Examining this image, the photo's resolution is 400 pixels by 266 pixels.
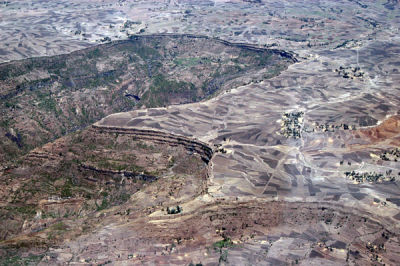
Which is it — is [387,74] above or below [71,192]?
above

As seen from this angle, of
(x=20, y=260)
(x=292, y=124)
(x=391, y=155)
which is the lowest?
(x=20, y=260)

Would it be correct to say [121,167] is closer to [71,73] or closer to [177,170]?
[177,170]

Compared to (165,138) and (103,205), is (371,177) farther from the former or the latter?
(103,205)

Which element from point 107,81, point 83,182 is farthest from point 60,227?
point 107,81

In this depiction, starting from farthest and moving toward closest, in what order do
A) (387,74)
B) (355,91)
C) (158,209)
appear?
(387,74) → (355,91) → (158,209)

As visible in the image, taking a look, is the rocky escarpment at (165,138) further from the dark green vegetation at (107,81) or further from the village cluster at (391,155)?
the village cluster at (391,155)

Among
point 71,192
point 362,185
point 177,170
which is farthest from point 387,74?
point 71,192

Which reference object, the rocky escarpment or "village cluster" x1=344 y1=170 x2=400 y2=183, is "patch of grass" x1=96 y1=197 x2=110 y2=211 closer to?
the rocky escarpment
